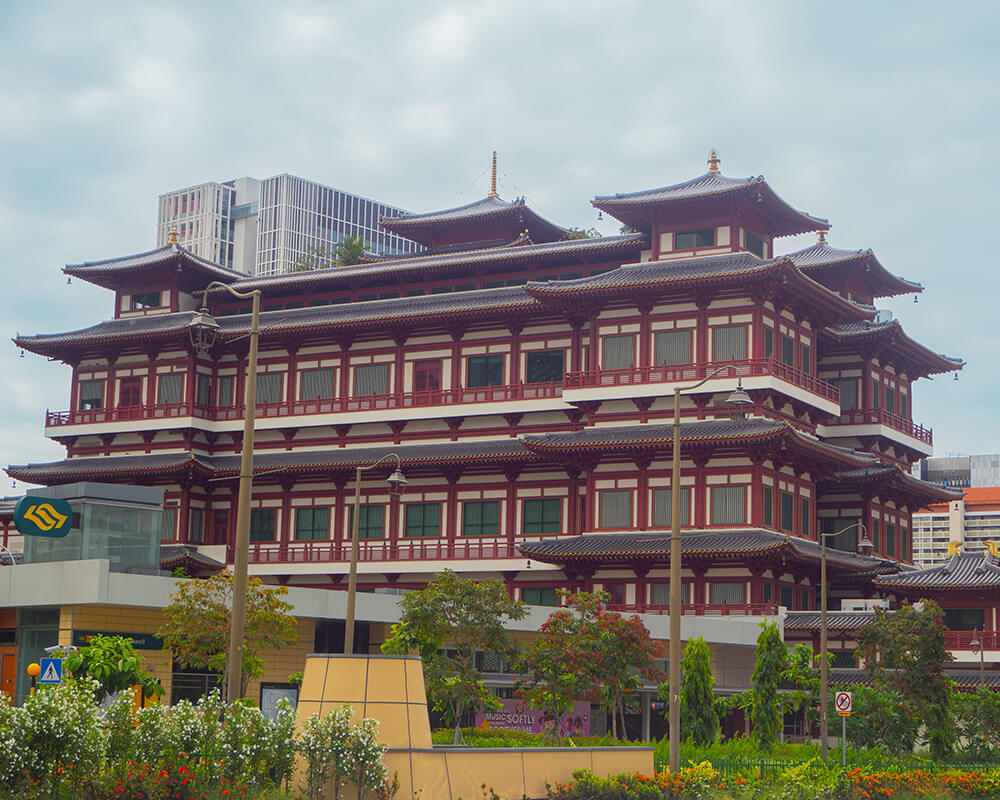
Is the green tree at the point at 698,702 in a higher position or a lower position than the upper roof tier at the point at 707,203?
lower

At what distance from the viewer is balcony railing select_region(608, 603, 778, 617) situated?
6419 cm

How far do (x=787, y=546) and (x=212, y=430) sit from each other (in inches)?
1360

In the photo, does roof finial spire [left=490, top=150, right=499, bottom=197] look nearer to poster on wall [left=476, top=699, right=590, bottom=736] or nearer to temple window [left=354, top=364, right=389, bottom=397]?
temple window [left=354, top=364, right=389, bottom=397]

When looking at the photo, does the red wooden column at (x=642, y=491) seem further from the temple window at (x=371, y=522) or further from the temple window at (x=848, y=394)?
the temple window at (x=371, y=522)

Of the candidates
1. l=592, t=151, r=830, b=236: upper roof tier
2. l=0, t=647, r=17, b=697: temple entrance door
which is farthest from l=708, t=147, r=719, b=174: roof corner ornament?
l=0, t=647, r=17, b=697: temple entrance door

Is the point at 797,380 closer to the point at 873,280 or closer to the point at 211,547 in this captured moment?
the point at 873,280

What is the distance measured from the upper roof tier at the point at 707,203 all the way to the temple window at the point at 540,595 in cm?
1882

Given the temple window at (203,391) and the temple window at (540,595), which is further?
the temple window at (203,391)

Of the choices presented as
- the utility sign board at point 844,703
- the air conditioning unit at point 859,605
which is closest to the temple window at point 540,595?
the air conditioning unit at point 859,605

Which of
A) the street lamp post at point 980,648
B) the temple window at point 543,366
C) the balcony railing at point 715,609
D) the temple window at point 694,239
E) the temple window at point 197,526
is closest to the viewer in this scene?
the balcony railing at point 715,609

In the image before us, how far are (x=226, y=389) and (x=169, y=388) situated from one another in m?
3.19

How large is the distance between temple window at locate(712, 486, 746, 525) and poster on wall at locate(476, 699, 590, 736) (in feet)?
59.4

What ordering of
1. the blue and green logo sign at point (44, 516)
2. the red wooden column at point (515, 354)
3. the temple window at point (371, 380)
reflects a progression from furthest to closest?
1. the temple window at point (371, 380)
2. the red wooden column at point (515, 354)
3. the blue and green logo sign at point (44, 516)

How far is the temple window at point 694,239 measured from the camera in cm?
7162
